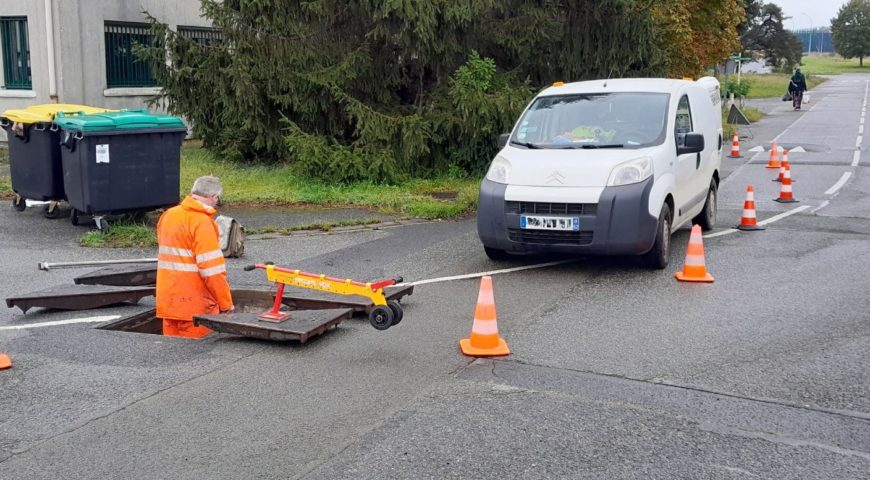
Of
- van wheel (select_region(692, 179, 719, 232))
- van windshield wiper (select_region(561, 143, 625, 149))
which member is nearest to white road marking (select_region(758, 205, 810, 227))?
van wheel (select_region(692, 179, 719, 232))

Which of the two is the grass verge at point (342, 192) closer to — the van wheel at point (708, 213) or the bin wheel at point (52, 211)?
the bin wheel at point (52, 211)

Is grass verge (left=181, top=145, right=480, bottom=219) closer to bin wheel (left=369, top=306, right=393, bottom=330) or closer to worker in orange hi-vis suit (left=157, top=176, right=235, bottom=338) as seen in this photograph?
worker in orange hi-vis suit (left=157, top=176, right=235, bottom=338)

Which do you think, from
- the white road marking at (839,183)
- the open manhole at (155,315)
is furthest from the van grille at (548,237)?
the white road marking at (839,183)

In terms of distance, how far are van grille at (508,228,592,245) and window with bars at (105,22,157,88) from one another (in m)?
14.3

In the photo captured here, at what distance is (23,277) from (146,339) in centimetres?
318

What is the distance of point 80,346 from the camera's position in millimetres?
7172

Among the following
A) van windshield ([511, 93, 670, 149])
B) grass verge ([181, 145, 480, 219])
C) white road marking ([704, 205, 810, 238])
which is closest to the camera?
van windshield ([511, 93, 670, 149])

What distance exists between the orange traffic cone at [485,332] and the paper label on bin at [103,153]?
6.73 metres

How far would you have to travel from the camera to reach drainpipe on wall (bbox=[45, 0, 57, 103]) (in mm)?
20145

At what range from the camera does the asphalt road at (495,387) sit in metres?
5.01

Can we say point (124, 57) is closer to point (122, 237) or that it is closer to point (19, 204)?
point (19, 204)

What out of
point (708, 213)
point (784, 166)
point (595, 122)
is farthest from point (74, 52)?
point (784, 166)

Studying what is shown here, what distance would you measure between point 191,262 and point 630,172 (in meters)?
4.44

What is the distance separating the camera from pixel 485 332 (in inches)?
272
